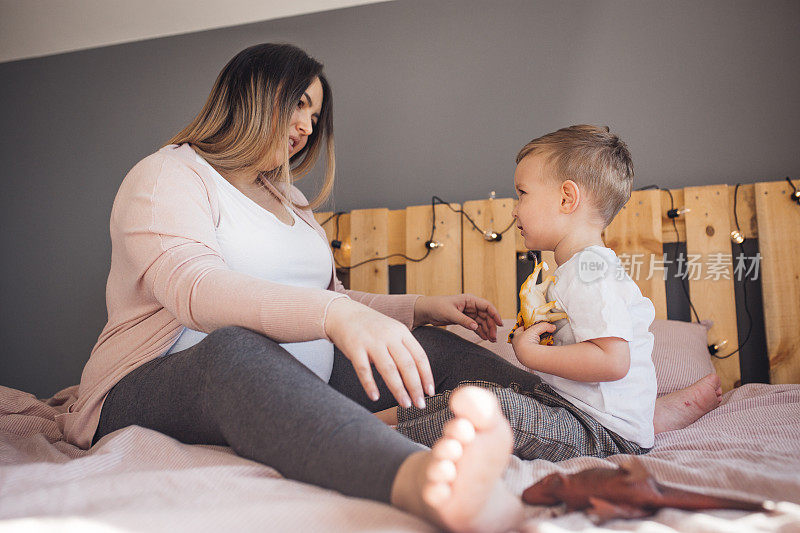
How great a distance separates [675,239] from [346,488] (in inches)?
60.6

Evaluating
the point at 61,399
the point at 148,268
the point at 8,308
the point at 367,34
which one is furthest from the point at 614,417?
the point at 8,308

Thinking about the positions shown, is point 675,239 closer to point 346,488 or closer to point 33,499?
point 346,488

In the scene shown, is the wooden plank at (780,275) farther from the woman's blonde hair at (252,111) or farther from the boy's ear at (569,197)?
the woman's blonde hair at (252,111)

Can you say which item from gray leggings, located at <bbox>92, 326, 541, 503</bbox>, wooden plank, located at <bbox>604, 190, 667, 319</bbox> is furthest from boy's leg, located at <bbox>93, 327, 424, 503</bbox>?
wooden plank, located at <bbox>604, 190, 667, 319</bbox>

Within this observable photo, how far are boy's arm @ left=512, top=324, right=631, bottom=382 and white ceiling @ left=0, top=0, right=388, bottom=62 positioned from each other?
1835mm

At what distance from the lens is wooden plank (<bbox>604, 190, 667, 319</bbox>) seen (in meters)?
1.72

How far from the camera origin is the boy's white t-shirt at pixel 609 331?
0.95m

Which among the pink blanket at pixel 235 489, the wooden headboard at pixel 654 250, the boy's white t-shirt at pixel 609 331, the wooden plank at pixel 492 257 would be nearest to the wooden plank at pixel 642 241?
the wooden headboard at pixel 654 250

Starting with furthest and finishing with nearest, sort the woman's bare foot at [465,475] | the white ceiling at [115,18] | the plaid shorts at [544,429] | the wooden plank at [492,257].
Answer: the white ceiling at [115,18] → the wooden plank at [492,257] → the plaid shorts at [544,429] → the woman's bare foot at [465,475]

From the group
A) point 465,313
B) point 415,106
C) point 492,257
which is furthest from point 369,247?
point 465,313

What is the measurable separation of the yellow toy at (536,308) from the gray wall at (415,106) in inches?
38.1

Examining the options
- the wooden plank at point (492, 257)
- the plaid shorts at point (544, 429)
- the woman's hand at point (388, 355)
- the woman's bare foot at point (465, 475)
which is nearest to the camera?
the woman's bare foot at point (465, 475)

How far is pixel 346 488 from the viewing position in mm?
557

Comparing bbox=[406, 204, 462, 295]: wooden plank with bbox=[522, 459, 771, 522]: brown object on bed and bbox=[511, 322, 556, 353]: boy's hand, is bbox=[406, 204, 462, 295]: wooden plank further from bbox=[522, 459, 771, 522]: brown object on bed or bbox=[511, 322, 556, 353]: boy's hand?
bbox=[522, 459, 771, 522]: brown object on bed
